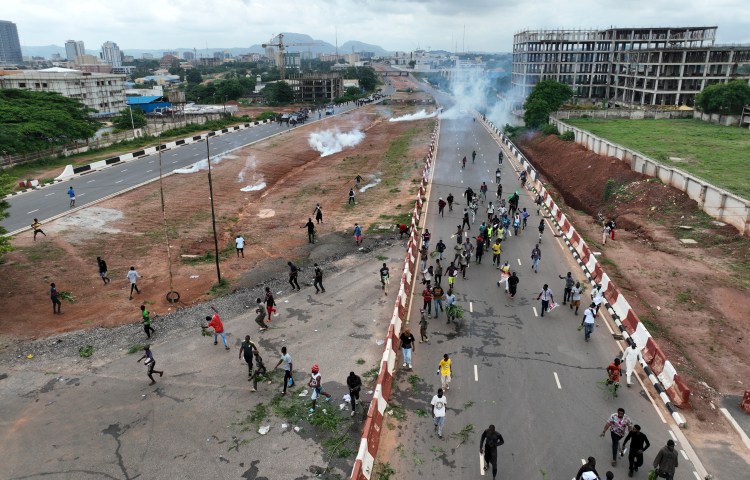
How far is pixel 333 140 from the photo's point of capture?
72188 mm

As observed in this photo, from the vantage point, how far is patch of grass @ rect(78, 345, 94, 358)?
17750mm

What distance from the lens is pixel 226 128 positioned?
81875mm

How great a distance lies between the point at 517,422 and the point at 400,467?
3.49 m

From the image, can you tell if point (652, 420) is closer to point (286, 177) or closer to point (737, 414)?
point (737, 414)

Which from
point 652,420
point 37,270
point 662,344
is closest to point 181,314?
point 37,270

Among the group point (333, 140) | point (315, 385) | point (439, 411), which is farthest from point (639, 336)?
point (333, 140)

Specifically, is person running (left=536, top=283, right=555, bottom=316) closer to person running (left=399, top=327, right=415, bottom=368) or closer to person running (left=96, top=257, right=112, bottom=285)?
person running (left=399, top=327, right=415, bottom=368)

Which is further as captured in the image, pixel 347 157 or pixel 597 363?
pixel 347 157

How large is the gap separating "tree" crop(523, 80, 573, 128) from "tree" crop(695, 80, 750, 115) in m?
18.1

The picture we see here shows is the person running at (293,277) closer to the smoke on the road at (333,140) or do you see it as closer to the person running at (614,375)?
the person running at (614,375)

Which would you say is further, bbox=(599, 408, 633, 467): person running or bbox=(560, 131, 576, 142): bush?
bbox=(560, 131, 576, 142): bush

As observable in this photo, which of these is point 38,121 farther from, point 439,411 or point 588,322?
point 588,322

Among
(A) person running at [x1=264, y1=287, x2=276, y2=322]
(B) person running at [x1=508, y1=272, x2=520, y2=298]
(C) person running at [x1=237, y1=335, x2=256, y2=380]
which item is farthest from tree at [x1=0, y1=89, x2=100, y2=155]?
(B) person running at [x1=508, y1=272, x2=520, y2=298]

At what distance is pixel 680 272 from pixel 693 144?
111 feet
